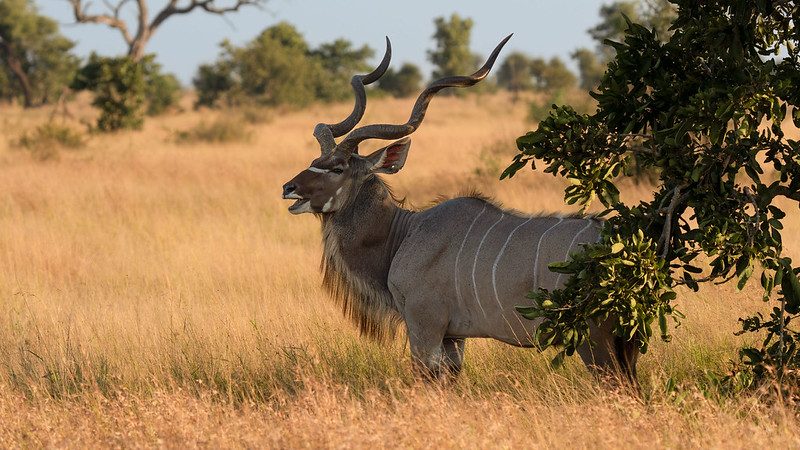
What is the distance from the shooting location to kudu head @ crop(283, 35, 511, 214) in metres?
4.50

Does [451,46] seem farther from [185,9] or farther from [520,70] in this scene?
[185,9]

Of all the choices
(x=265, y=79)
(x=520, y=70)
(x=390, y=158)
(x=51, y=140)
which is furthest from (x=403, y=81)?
(x=390, y=158)

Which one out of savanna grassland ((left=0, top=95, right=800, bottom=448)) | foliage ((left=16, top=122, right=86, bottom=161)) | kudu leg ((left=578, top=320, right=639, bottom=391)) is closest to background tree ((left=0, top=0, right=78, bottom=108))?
foliage ((left=16, top=122, right=86, bottom=161))

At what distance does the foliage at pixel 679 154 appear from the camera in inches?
122

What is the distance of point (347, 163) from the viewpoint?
4.64 m

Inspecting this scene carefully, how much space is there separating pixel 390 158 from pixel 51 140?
12048mm

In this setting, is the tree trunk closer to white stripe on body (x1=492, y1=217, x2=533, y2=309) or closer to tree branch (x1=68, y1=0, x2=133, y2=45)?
tree branch (x1=68, y1=0, x2=133, y2=45)

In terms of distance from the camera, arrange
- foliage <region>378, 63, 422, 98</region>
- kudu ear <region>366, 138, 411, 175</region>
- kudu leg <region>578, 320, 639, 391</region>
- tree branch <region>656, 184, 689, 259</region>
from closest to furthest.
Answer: tree branch <region>656, 184, 689, 259</region> < kudu leg <region>578, 320, 639, 391</region> < kudu ear <region>366, 138, 411, 175</region> < foliage <region>378, 63, 422, 98</region>

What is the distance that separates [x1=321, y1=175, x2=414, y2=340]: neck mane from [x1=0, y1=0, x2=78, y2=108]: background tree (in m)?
38.5

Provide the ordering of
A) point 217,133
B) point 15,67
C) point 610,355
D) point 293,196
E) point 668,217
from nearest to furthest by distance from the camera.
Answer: point 668,217
point 610,355
point 293,196
point 217,133
point 15,67

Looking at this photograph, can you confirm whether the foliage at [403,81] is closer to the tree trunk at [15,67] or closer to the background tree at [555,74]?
the background tree at [555,74]

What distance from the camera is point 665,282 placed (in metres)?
3.31

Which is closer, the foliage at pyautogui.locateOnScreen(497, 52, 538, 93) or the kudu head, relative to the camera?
the kudu head

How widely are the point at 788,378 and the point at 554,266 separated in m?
1.16
